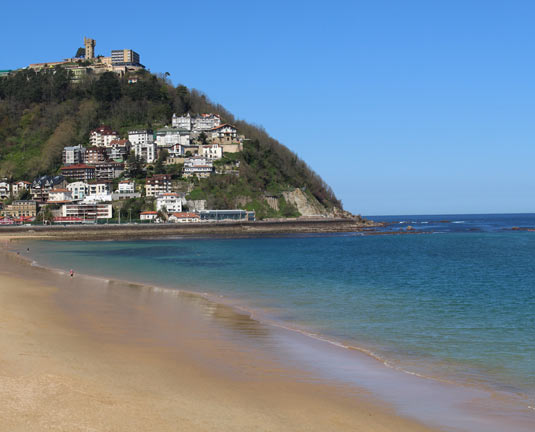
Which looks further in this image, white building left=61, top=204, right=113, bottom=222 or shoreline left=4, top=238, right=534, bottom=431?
white building left=61, top=204, right=113, bottom=222

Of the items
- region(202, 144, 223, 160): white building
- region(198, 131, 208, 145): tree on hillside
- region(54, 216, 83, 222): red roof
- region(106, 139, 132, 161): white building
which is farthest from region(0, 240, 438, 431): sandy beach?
region(198, 131, 208, 145): tree on hillside

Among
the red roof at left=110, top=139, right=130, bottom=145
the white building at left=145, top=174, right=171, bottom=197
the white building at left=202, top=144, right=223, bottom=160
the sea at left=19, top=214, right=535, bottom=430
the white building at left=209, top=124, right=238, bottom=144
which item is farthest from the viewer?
the white building at left=209, top=124, right=238, bottom=144

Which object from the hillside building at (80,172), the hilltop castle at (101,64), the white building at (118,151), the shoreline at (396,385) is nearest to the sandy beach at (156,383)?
the shoreline at (396,385)

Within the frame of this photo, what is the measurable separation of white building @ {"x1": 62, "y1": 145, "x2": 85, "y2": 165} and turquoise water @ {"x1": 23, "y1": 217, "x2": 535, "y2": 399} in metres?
84.7

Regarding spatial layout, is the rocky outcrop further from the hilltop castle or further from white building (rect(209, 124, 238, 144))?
the hilltop castle

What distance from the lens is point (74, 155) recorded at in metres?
119

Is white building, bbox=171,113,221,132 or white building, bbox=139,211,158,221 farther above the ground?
white building, bbox=171,113,221,132

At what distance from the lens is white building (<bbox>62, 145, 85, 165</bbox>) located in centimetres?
11856

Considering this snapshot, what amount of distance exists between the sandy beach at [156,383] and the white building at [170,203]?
84229mm

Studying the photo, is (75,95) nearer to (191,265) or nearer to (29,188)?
(29,188)

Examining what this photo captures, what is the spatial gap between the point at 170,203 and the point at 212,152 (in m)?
21.1

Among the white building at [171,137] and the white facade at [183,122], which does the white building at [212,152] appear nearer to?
the white building at [171,137]

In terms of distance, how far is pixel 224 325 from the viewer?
15148mm

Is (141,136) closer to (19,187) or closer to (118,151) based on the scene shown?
(118,151)
